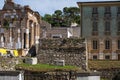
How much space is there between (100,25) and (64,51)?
26.6 metres

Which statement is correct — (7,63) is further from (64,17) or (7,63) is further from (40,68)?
(64,17)

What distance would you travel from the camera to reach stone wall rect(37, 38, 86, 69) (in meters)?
47.3

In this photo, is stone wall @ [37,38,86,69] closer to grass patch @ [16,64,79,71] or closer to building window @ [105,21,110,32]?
grass patch @ [16,64,79,71]

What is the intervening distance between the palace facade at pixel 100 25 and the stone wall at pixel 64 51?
981 inches

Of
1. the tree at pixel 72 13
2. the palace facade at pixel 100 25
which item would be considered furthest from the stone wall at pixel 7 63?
the tree at pixel 72 13

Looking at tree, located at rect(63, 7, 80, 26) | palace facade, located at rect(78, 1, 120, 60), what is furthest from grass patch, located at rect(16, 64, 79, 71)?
tree, located at rect(63, 7, 80, 26)

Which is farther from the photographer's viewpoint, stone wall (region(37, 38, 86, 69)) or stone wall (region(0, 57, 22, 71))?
stone wall (region(37, 38, 86, 69))

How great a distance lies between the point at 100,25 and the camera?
2891 inches

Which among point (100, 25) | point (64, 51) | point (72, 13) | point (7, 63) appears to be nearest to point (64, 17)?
point (72, 13)

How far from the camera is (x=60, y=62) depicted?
45.6 meters

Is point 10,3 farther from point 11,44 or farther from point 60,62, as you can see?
point 60,62

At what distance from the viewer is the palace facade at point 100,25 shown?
7275 cm

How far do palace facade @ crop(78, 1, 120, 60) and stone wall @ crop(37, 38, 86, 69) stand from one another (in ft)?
81.8

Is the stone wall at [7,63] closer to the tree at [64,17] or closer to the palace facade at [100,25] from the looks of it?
the palace facade at [100,25]
